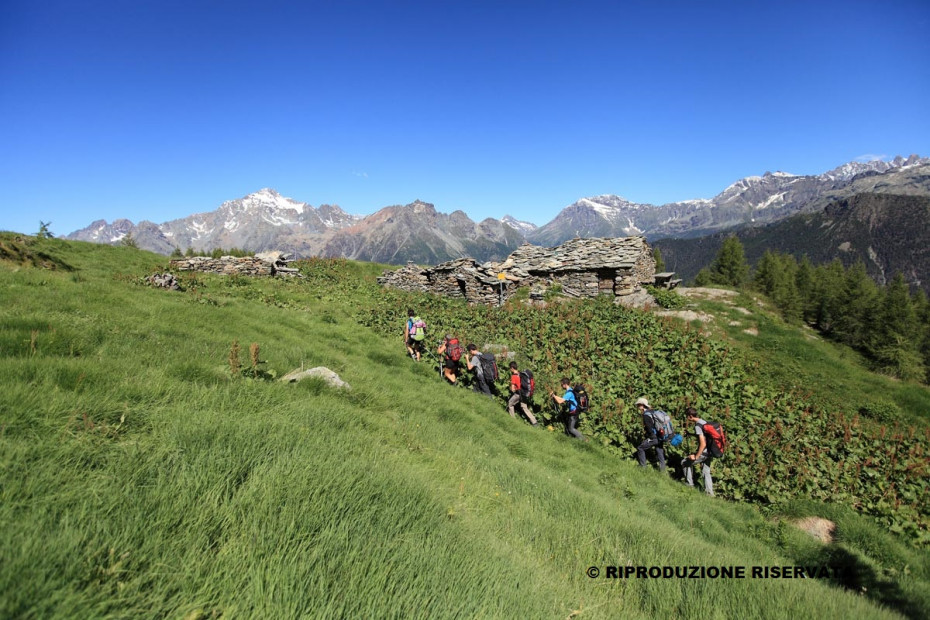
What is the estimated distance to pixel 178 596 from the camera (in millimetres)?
1831

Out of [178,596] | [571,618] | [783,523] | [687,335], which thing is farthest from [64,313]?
[687,335]

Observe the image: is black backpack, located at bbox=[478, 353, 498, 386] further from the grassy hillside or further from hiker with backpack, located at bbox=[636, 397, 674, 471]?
hiker with backpack, located at bbox=[636, 397, 674, 471]

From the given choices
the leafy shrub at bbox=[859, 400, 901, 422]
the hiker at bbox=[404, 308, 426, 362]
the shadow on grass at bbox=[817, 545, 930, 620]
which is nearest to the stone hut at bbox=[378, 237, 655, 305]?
the hiker at bbox=[404, 308, 426, 362]

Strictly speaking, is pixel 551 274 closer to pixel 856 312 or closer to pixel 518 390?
pixel 518 390

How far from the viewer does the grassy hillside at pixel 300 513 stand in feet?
6.50

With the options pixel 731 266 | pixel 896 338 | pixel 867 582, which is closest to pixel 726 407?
pixel 867 582

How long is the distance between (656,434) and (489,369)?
4.85 meters

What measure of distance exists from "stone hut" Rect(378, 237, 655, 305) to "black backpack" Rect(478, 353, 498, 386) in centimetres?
1231

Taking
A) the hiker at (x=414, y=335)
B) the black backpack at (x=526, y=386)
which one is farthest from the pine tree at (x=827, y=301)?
the hiker at (x=414, y=335)

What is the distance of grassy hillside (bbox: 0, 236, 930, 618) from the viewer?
6.50ft

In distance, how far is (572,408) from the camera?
34.2ft

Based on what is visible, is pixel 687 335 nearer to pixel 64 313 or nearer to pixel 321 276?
pixel 64 313

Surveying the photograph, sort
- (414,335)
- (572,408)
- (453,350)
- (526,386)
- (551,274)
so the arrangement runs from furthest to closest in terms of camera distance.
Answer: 1. (551,274)
2. (414,335)
3. (453,350)
4. (526,386)
5. (572,408)

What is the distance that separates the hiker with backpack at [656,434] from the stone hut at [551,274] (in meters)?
14.5
